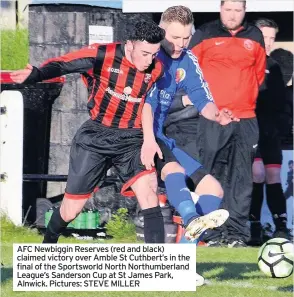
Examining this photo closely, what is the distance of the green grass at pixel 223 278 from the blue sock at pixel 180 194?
0.59 metres

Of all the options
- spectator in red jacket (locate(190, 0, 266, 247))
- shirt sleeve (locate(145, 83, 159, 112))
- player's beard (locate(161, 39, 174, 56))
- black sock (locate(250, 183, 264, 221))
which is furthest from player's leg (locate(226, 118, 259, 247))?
shirt sleeve (locate(145, 83, 159, 112))

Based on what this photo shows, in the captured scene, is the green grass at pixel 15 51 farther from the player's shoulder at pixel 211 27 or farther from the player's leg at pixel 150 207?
the player's leg at pixel 150 207

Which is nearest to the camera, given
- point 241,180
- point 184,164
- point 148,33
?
point 148,33

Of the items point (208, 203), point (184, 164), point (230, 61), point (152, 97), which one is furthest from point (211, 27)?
point (208, 203)

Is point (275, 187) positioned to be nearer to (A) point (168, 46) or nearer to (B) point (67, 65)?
(A) point (168, 46)

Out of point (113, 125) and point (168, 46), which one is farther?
point (168, 46)

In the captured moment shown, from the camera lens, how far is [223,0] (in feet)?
Result: 41.5

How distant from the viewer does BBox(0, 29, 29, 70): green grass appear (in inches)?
615

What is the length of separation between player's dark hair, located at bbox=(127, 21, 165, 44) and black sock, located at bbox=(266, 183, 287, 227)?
12.3ft

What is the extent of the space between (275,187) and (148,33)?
3.96 m

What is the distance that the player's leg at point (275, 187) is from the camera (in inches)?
523

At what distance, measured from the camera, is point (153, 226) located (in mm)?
9930

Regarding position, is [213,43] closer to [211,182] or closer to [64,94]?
[64,94]

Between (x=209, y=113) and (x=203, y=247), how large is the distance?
8.36ft
